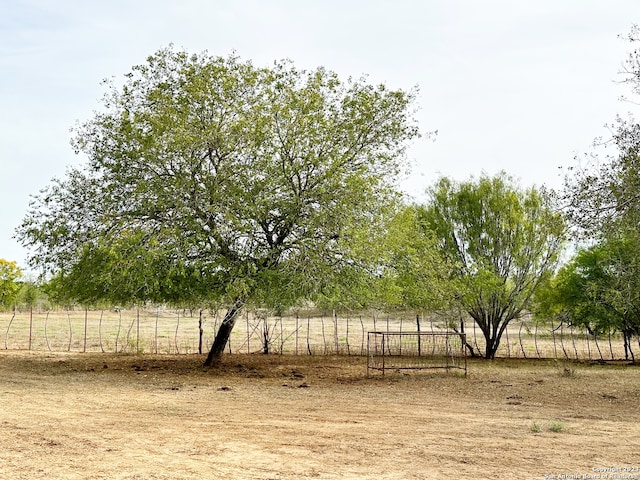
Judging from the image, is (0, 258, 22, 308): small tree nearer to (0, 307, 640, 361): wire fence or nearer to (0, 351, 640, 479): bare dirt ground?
(0, 307, 640, 361): wire fence

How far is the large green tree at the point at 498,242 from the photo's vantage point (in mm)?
26125

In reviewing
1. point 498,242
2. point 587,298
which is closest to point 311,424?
point 498,242

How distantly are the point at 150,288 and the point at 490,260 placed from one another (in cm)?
1467

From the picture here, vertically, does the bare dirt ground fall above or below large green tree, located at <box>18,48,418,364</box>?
below

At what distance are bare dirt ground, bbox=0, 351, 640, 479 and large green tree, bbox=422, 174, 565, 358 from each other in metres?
6.47

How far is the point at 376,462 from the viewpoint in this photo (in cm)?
809

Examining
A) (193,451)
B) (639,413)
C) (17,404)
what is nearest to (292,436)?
(193,451)

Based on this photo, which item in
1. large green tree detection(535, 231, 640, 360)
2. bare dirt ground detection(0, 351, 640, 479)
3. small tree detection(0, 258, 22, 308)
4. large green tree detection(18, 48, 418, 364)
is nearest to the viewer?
bare dirt ground detection(0, 351, 640, 479)

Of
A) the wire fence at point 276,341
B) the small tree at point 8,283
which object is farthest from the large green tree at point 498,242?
the small tree at point 8,283

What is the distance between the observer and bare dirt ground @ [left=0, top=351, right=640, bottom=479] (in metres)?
7.79

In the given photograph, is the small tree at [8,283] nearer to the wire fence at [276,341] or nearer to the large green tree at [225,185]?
the wire fence at [276,341]

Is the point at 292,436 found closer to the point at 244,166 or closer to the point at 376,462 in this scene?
the point at 376,462

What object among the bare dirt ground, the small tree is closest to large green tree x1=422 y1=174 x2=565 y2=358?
the bare dirt ground

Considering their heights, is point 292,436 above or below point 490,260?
below
